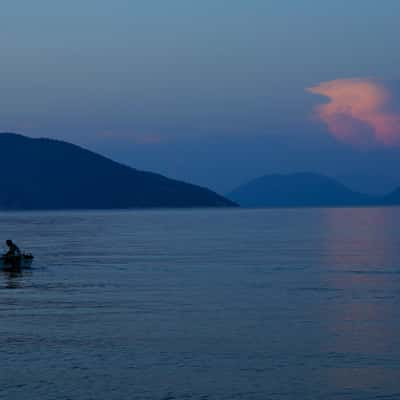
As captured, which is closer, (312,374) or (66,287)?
(312,374)

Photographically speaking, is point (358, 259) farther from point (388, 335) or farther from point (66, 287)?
point (388, 335)

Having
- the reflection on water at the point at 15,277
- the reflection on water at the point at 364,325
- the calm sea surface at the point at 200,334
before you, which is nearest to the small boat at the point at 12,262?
the reflection on water at the point at 15,277

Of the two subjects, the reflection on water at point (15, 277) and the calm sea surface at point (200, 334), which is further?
the reflection on water at point (15, 277)

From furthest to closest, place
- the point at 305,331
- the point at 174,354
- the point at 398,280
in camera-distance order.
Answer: the point at 398,280
the point at 305,331
the point at 174,354

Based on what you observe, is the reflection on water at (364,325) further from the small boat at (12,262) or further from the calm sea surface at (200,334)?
the small boat at (12,262)

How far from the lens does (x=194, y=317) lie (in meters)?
36.2

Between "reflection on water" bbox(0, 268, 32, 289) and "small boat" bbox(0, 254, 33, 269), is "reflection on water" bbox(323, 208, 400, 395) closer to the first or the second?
"reflection on water" bbox(0, 268, 32, 289)

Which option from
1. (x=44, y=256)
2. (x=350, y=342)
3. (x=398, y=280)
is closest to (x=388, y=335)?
(x=350, y=342)

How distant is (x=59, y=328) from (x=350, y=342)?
37.0 feet

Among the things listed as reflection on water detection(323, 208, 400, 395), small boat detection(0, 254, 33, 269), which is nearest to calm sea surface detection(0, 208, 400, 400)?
reflection on water detection(323, 208, 400, 395)

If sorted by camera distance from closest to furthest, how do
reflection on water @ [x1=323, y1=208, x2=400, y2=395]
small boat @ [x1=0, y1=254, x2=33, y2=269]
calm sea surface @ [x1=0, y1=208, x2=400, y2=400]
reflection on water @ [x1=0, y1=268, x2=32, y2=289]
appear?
calm sea surface @ [x1=0, y1=208, x2=400, y2=400]
reflection on water @ [x1=323, y1=208, x2=400, y2=395]
reflection on water @ [x1=0, y1=268, x2=32, y2=289]
small boat @ [x1=0, y1=254, x2=33, y2=269]

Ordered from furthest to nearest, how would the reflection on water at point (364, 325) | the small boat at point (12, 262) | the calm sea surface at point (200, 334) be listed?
the small boat at point (12, 262) < the reflection on water at point (364, 325) < the calm sea surface at point (200, 334)

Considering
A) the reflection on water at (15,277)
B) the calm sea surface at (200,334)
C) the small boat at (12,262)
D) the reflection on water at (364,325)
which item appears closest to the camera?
the calm sea surface at (200,334)

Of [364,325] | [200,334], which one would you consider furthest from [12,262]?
[364,325]
